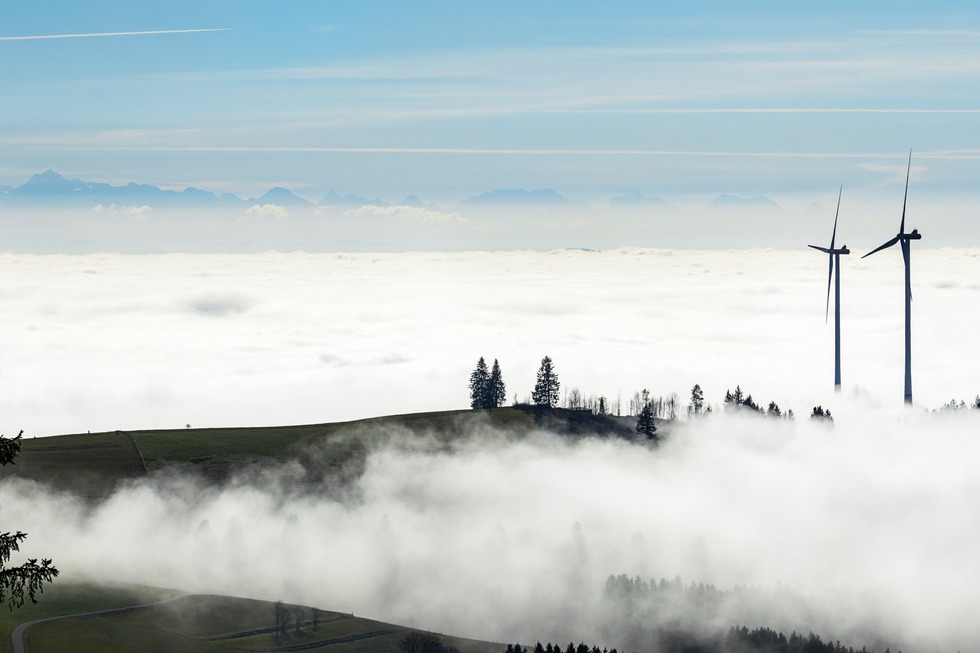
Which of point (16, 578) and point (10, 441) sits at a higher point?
point (10, 441)

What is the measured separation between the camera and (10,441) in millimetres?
31797

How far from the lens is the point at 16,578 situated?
31656mm

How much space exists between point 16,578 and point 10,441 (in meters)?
3.70
